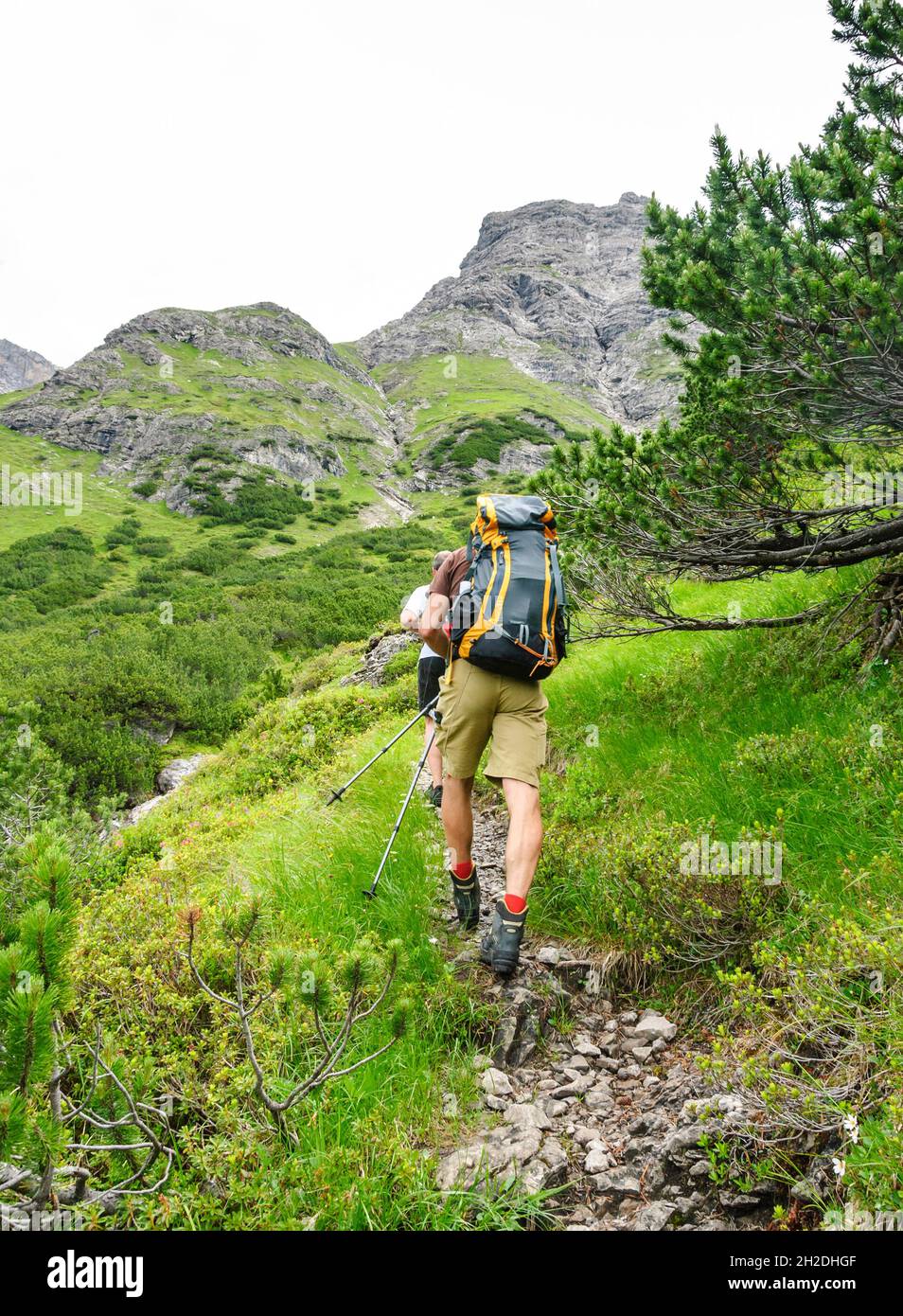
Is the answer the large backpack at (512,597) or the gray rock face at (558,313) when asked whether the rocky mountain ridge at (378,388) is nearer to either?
the gray rock face at (558,313)

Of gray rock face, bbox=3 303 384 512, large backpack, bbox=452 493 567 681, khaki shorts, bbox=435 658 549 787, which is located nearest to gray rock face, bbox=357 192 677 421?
gray rock face, bbox=3 303 384 512

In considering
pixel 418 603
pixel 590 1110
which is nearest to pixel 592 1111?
pixel 590 1110

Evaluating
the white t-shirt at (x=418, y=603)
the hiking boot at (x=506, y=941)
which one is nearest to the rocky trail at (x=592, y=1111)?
the hiking boot at (x=506, y=941)

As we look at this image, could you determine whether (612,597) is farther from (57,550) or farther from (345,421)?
(345,421)

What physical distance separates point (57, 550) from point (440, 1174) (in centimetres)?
4582

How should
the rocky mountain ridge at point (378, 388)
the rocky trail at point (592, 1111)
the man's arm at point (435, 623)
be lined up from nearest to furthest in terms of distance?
the rocky trail at point (592, 1111)
the man's arm at point (435, 623)
the rocky mountain ridge at point (378, 388)

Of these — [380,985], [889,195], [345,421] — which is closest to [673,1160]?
[380,985]

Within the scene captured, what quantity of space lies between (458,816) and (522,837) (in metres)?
0.43

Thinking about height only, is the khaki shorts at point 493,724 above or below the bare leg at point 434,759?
above

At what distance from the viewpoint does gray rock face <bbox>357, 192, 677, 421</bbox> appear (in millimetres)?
125750

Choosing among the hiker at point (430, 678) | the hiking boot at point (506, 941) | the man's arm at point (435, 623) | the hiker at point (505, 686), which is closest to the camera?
the hiking boot at point (506, 941)

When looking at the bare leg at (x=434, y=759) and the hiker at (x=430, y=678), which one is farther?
the bare leg at (x=434, y=759)

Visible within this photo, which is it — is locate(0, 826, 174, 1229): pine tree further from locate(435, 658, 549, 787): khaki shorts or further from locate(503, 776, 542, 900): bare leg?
locate(435, 658, 549, 787): khaki shorts

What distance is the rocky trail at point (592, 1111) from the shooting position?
6.69 feet
